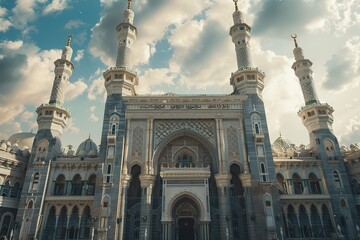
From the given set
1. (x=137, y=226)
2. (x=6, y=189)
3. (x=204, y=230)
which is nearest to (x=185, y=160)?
(x=204, y=230)

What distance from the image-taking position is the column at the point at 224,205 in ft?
88.4

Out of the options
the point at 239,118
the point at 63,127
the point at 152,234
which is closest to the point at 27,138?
the point at 63,127

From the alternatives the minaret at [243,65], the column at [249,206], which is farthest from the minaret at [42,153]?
the minaret at [243,65]

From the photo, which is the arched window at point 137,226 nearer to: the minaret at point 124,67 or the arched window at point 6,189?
the minaret at point 124,67

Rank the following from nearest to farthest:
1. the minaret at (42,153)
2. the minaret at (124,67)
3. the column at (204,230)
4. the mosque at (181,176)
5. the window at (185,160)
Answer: the column at (204,230)
the mosque at (181,176)
the minaret at (42,153)
the window at (185,160)
the minaret at (124,67)

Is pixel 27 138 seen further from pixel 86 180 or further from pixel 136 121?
pixel 136 121

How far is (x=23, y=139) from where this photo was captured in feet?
133

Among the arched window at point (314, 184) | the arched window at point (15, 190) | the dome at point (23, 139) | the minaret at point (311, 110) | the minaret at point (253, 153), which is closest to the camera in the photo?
the minaret at point (253, 153)

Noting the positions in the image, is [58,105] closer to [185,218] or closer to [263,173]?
[185,218]

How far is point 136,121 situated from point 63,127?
11.1m

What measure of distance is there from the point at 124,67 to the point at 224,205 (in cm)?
2149

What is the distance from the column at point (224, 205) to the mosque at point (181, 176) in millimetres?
113

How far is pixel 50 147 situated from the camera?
107ft

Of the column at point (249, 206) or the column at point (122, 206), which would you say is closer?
the column at point (122, 206)
